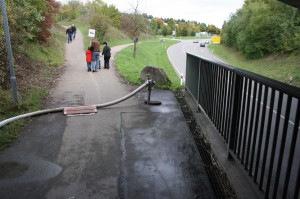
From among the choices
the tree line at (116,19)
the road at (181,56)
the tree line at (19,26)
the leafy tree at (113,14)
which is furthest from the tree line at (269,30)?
the leafy tree at (113,14)

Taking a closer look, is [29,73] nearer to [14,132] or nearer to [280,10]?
[14,132]

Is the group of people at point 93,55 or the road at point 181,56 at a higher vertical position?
the group of people at point 93,55

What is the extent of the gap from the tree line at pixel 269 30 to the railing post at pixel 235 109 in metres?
31.7

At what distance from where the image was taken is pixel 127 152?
5.66m

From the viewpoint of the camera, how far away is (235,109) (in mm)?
4836

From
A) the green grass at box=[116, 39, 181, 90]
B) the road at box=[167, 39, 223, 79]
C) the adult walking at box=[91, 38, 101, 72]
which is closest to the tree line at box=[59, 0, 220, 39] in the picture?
the green grass at box=[116, 39, 181, 90]

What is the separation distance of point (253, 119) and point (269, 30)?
39110 millimetres

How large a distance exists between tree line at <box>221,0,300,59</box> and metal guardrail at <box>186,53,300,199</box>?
30.7 m

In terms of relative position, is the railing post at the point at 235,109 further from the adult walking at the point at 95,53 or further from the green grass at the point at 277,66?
the green grass at the point at 277,66

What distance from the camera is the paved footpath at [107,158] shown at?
4.32m

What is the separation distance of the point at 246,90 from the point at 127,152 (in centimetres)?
245

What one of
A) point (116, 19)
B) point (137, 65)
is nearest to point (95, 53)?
point (137, 65)

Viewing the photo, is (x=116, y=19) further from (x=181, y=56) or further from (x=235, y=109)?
(x=235, y=109)

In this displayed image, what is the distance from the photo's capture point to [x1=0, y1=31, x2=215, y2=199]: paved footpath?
432 cm
